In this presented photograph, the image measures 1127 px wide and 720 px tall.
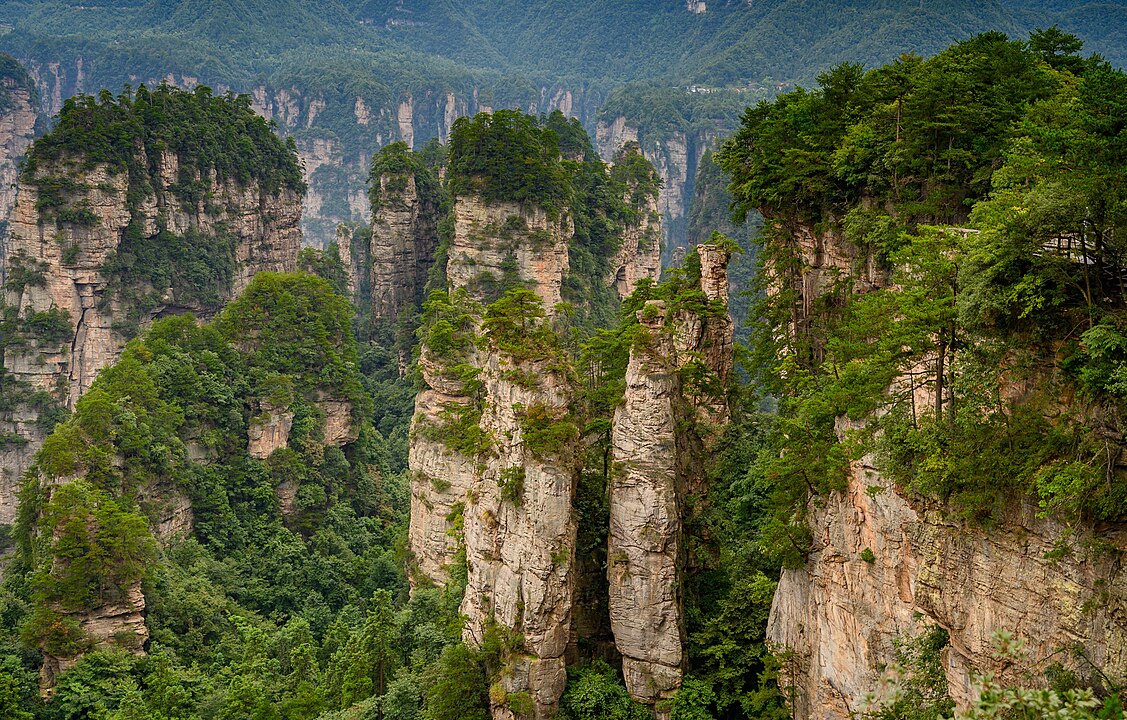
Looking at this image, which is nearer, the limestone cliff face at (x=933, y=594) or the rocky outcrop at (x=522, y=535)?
the limestone cliff face at (x=933, y=594)

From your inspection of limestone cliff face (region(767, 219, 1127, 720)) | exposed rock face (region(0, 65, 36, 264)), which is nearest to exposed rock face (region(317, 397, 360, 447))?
limestone cliff face (region(767, 219, 1127, 720))

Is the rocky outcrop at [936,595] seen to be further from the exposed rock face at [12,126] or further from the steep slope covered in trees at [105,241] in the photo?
the exposed rock face at [12,126]

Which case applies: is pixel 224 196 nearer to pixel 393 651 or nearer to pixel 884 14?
pixel 393 651

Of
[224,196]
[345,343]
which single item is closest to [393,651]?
[345,343]

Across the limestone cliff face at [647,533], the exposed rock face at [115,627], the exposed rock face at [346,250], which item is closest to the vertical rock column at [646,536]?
the limestone cliff face at [647,533]

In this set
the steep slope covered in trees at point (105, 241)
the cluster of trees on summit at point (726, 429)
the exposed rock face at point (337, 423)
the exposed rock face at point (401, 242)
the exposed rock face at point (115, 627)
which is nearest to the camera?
the cluster of trees on summit at point (726, 429)

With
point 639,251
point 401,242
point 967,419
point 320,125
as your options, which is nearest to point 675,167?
point 320,125

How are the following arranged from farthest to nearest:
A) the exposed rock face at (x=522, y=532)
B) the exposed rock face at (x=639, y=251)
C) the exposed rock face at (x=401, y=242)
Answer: the exposed rock face at (x=639, y=251), the exposed rock face at (x=401, y=242), the exposed rock face at (x=522, y=532)

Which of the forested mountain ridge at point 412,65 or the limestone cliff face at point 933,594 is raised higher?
the forested mountain ridge at point 412,65
